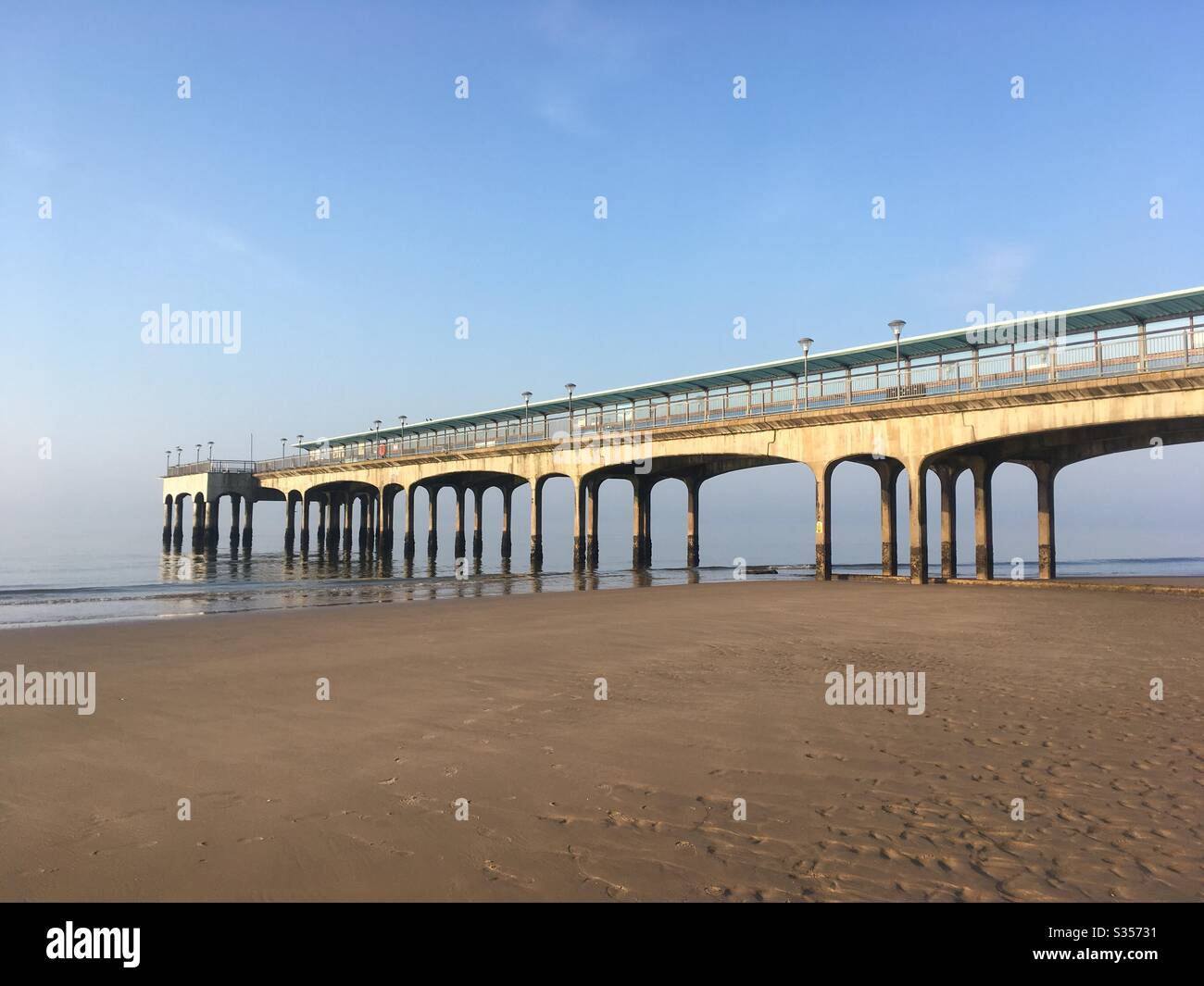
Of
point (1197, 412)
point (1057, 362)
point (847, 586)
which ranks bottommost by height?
point (847, 586)

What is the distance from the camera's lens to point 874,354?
34719 mm

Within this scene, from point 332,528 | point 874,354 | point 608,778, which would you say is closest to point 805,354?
point 874,354

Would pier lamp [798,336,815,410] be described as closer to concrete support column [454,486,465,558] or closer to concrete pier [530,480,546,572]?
concrete pier [530,480,546,572]

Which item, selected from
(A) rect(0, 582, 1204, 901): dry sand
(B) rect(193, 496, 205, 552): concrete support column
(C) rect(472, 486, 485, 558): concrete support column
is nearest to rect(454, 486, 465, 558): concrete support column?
(C) rect(472, 486, 485, 558): concrete support column

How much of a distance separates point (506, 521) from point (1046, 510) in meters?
39.7

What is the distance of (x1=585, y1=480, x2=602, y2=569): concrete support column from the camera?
158 ft

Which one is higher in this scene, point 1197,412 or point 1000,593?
point 1197,412

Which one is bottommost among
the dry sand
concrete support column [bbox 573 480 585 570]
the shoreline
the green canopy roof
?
the shoreline

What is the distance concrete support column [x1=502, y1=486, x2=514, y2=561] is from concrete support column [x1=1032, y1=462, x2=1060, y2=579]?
118ft
